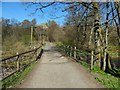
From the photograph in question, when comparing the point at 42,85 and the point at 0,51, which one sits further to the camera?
the point at 0,51

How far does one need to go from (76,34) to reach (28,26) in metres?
56.6

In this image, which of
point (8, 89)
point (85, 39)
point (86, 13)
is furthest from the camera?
point (85, 39)

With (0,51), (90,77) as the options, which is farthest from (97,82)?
(0,51)

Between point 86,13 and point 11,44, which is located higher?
point 86,13

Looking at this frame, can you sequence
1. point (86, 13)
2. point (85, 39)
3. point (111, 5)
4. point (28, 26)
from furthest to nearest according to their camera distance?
point (28, 26) < point (85, 39) < point (86, 13) < point (111, 5)

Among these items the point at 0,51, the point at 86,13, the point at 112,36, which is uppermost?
the point at 86,13

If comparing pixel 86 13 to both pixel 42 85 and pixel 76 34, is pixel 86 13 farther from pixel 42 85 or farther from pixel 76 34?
pixel 76 34

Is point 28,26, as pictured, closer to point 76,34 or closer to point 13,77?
point 76,34

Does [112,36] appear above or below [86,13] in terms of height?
below

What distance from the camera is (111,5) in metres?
20.6

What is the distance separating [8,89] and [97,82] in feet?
13.1

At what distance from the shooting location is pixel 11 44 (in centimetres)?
5156

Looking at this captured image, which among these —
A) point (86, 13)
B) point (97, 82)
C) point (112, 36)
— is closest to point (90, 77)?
point (97, 82)

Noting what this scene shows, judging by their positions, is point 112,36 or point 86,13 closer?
point 86,13
